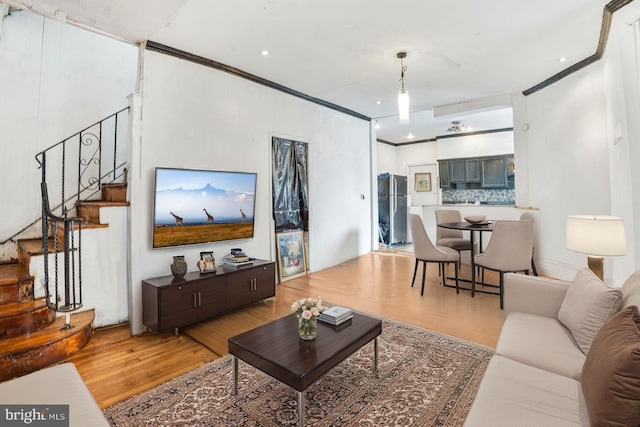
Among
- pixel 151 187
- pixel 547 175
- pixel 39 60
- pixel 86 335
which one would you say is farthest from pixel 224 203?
pixel 547 175

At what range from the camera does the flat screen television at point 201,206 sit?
128 inches

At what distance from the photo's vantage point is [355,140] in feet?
20.7

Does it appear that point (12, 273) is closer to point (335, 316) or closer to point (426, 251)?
point (335, 316)

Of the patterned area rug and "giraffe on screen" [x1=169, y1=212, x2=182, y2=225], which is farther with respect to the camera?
Answer: "giraffe on screen" [x1=169, y1=212, x2=182, y2=225]

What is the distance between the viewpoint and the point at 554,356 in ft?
5.45

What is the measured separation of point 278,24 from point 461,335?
3.41 metres

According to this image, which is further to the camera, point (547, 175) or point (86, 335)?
point (547, 175)

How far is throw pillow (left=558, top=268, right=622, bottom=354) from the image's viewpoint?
1647 mm

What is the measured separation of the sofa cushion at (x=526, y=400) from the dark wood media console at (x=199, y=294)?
2580 millimetres

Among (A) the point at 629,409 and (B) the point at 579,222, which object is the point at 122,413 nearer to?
(A) the point at 629,409

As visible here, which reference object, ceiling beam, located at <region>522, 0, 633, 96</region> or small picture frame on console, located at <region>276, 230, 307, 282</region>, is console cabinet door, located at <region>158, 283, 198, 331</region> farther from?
ceiling beam, located at <region>522, 0, 633, 96</region>

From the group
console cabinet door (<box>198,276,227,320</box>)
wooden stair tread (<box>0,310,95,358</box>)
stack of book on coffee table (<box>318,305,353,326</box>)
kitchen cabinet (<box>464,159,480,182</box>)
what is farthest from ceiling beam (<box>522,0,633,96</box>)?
wooden stair tread (<box>0,310,95,358</box>)
